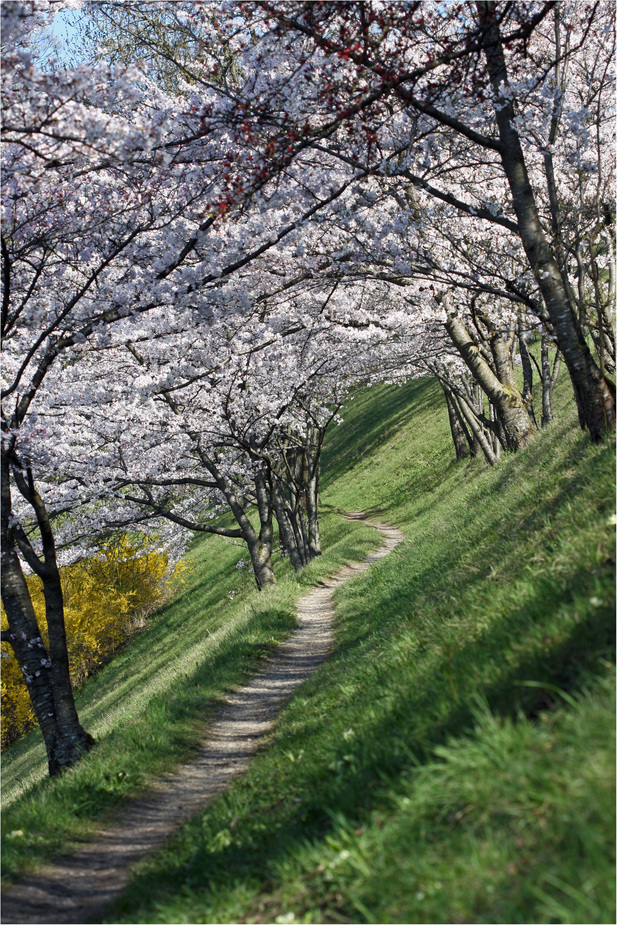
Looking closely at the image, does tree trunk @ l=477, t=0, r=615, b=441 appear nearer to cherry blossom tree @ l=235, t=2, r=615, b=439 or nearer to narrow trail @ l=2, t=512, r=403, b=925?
cherry blossom tree @ l=235, t=2, r=615, b=439

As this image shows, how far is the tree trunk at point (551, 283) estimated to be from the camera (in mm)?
6512

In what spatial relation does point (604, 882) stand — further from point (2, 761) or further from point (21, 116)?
point (2, 761)

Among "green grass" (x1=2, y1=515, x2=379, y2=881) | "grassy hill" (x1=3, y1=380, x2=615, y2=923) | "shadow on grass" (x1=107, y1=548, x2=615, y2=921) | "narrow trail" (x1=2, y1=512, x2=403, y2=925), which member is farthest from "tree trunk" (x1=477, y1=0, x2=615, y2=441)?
"green grass" (x1=2, y1=515, x2=379, y2=881)

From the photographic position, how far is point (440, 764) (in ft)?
10.2

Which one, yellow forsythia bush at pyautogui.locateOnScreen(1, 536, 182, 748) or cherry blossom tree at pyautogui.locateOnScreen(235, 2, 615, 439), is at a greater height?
cherry blossom tree at pyautogui.locateOnScreen(235, 2, 615, 439)

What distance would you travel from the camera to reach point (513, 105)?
23.7ft

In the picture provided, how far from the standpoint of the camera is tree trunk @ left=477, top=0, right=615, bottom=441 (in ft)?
21.4

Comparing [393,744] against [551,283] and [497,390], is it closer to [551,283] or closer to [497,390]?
[551,283]

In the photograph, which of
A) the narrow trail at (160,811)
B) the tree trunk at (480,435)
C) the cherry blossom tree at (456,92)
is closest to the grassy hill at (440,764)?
the narrow trail at (160,811)

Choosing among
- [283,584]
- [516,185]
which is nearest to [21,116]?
[516,185]

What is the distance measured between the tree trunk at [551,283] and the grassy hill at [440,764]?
1.45 ft

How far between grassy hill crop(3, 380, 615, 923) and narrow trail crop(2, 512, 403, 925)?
→ 0.93 feet

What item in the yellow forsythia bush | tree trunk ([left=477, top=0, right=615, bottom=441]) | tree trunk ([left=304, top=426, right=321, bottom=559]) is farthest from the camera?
the yellow forsythia bush

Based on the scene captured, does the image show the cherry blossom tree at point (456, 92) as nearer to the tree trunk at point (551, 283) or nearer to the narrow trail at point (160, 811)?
the tree trunk at point (551, 283)
